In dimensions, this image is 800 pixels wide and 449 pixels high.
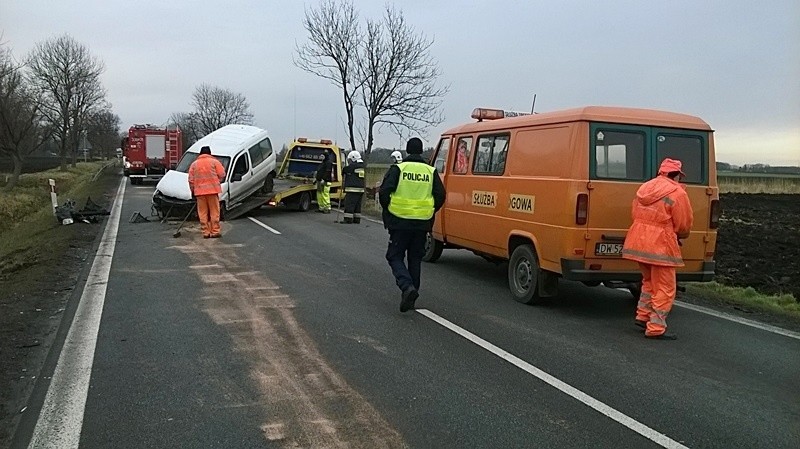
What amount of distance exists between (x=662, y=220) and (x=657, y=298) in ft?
2.50

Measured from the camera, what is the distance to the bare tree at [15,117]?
3557 cm

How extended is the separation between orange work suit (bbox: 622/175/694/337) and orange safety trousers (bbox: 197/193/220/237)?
9059 mm

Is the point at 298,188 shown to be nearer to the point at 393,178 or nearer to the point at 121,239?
the point at 121,239

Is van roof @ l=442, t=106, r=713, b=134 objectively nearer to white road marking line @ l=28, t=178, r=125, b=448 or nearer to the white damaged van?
white road marking line @ l=28, t=178, r=125, b=448

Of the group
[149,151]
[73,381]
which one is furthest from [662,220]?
[149,151]

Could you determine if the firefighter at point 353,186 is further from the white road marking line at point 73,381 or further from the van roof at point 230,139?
the white road marking line at point 73,381

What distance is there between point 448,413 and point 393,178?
3540mm

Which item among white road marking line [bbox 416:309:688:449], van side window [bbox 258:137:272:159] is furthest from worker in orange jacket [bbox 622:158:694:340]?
van side window [bbox 258:137:272:159]

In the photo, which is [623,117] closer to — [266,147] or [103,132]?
[266,147]

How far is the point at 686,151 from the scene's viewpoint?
25.1 ft

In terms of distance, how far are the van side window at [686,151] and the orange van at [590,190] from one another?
0.04ft

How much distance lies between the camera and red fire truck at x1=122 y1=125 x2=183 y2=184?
3691 cm

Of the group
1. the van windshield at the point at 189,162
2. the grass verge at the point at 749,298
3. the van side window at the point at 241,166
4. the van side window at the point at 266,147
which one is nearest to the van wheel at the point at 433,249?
the grass verge at the point at 749,298

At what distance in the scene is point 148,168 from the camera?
37.2 m
